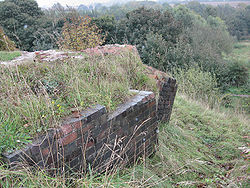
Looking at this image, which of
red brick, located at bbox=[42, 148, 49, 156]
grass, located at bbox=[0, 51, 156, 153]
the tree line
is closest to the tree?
the tree line

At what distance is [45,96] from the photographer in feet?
6.81

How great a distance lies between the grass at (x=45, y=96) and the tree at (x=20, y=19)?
14.8 meters

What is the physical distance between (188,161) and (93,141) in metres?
1.47

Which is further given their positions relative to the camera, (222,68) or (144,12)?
(144,12)

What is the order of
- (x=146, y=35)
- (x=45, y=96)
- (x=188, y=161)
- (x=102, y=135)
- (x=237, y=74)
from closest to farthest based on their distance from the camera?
(x=45, y=96) < (x=102, y=135) < (x=188, y=161) < (x=146, y=35) < (x=237, y=74)

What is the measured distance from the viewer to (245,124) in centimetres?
616

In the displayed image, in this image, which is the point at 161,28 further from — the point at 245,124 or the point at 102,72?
the point at 102,72

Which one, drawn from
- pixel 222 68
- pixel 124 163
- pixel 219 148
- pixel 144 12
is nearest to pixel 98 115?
pixel 124 163

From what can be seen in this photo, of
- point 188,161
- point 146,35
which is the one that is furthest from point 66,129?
point 146,35

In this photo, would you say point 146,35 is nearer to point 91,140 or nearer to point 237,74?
point 237,74

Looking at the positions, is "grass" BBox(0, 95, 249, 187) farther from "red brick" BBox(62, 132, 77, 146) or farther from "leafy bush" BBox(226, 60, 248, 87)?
"leafy bush" BBox(226, 60, 248, 87)

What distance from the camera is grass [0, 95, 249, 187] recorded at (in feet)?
6.63

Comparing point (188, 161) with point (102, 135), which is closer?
point (102, 135)

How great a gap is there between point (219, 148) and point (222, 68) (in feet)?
37.9
